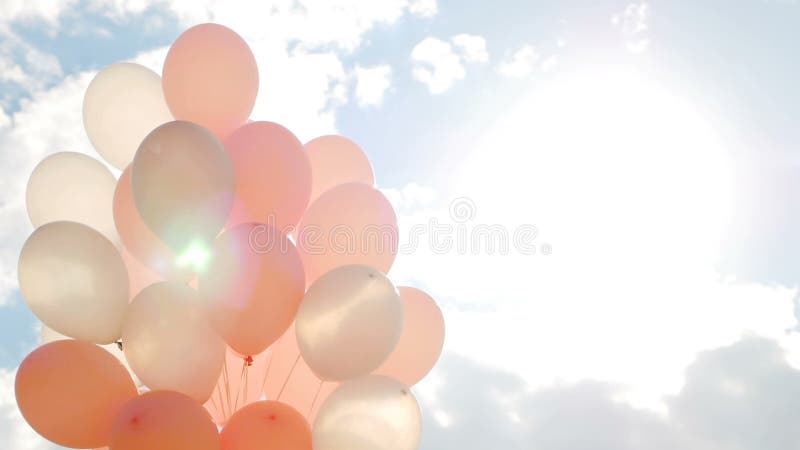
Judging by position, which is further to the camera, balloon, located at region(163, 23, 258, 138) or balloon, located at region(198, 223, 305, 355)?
balloon, located at region(163, 23, 258, 138)

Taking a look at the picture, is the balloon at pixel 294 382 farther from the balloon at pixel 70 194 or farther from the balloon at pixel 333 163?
the balloon at pixel 70 194

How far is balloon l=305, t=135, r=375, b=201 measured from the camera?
4805 mm

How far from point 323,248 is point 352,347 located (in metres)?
0.74

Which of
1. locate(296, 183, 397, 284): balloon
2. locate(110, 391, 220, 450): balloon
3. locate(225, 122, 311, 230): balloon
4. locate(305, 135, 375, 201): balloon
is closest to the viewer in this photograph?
locate(110, 391, 220, 450): balloon

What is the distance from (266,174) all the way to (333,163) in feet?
2.70

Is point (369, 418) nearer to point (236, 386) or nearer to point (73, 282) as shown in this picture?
point (236, 386)

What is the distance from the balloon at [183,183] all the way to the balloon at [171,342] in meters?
0.30

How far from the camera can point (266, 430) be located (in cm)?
372

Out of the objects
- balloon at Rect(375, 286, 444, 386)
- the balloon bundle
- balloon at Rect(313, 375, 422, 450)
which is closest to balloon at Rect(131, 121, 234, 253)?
the balloon bundle

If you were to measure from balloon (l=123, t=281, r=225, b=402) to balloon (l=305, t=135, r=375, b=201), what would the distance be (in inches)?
50.7

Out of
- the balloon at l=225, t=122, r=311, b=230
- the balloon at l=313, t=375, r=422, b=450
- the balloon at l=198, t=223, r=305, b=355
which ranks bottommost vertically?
the balloon at l=313, t=375, r=422, b=450

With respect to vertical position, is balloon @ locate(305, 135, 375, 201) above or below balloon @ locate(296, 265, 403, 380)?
above

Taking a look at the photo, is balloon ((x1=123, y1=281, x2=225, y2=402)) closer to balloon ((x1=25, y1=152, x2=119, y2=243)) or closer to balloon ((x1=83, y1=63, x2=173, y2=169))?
balloon ((x1=25, y1=152, x2=119, y2=243))

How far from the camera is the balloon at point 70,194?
4625 mm
